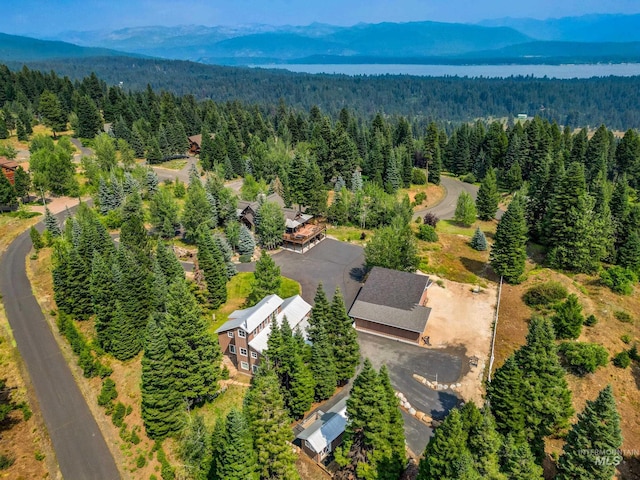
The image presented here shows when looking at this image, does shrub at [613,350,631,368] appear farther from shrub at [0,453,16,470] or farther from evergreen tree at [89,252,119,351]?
shrub at [0,453,16,470]

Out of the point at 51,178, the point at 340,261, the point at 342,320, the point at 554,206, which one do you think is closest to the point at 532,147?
the point at 554,206

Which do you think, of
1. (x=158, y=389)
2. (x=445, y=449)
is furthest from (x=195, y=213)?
(x=445, y=449)

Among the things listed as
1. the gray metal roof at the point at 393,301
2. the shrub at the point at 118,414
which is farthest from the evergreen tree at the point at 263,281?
the shrub at the point at 118,414

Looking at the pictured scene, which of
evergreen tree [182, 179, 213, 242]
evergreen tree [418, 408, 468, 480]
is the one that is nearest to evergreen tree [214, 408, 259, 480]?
evergreen tree [418, 408, 468, 480]

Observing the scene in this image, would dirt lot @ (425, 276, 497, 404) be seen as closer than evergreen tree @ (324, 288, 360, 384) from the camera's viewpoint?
No

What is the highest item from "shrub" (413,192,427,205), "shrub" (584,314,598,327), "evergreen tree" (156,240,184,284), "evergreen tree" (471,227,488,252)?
"evergreen tree" (156,240,184,284)

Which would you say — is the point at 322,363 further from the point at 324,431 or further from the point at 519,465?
the point at 519,465
